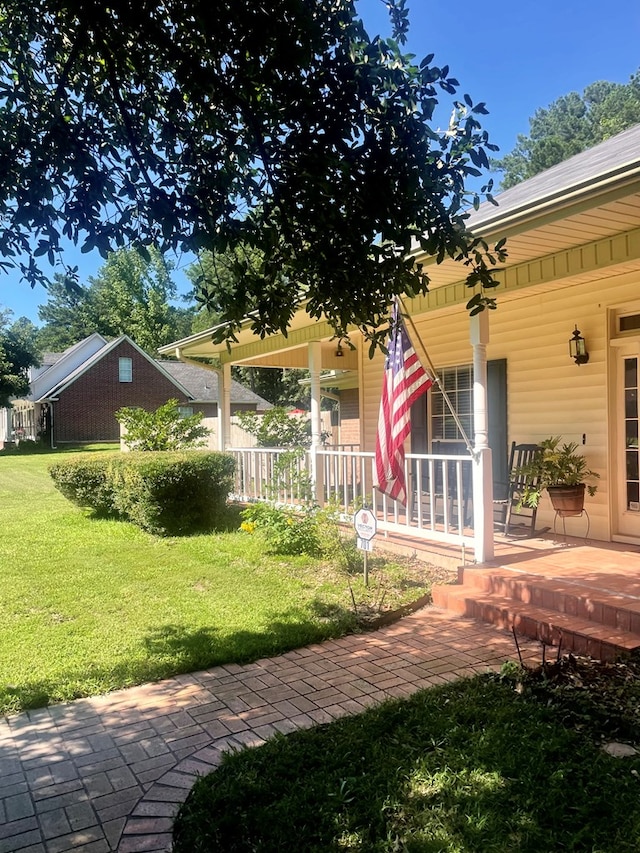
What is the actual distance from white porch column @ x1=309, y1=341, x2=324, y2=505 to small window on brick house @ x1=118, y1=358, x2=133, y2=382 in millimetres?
27900

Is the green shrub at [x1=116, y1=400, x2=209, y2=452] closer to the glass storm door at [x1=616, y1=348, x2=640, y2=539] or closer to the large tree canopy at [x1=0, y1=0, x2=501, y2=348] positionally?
the glass storm door at [x1=616, y1=348, x2=640, y2=539]

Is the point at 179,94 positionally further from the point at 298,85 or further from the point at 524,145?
the point at 524,145

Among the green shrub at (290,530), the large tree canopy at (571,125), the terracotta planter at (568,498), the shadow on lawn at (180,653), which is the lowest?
the shadow on lawn at (180,653)

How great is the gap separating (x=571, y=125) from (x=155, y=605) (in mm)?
40045

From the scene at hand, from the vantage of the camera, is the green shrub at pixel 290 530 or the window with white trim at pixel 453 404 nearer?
the green shrub at pixel 290 530

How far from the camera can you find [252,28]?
2.49m

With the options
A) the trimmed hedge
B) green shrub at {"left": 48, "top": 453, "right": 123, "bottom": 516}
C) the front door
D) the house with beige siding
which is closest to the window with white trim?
the house with beige siding

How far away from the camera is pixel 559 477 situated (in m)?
6.48

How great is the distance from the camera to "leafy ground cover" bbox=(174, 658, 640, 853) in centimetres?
226

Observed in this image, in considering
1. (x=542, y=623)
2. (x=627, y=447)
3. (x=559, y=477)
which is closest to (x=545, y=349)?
(x=627, y=447)

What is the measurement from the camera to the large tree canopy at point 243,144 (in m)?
2.55

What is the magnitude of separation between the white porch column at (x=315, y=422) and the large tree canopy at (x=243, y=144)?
5472 millimetres

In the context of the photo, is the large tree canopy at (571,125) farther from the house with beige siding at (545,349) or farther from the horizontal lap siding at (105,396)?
the house with beige siding at (545,349)

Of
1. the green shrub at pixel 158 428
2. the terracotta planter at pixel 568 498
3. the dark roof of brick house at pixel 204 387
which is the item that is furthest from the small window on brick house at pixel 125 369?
the terracotta planter at pixel 568 498
